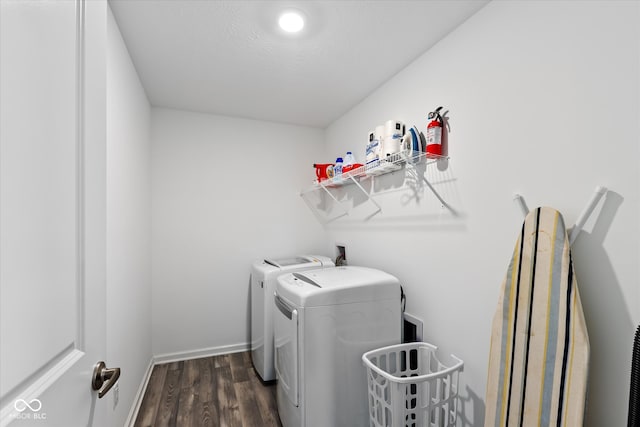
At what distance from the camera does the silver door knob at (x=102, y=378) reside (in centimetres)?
73

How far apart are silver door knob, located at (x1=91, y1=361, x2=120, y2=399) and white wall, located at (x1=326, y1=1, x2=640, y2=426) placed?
149cm

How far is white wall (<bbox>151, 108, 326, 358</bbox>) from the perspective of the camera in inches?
113

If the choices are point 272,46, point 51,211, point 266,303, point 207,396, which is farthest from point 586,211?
point 207,396

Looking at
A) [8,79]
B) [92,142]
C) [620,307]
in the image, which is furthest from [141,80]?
[620,307]

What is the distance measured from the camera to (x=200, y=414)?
2094 millimetres

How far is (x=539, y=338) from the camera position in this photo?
1.15 metres

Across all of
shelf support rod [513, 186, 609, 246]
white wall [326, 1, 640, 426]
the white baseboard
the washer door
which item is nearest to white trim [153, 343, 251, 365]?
the white baseboard

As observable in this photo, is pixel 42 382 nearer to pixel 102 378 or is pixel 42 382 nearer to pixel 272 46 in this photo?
pixel 102 378

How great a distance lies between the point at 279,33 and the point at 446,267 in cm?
160

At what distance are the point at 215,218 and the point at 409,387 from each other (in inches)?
88.7

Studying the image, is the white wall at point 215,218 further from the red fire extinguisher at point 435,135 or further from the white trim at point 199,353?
the red fire extinguisher at point 435,135

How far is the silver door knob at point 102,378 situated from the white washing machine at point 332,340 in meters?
1.00
